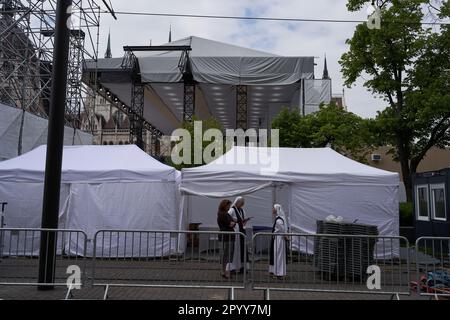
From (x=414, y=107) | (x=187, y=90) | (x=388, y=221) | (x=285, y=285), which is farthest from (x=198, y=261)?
(x=187, y=90)

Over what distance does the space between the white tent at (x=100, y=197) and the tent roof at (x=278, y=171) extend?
1.34 m

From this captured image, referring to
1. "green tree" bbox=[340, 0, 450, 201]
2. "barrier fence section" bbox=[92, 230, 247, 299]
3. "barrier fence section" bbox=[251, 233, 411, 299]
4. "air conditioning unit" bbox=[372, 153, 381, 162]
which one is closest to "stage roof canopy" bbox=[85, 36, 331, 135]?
"air conditioning unit" bbox=[372, 153, 381, 162]

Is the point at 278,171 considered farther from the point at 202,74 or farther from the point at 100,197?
the point at 202,74

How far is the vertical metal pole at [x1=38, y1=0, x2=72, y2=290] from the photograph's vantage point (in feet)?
25.7

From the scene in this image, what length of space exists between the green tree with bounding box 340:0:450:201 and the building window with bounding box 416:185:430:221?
360 cm

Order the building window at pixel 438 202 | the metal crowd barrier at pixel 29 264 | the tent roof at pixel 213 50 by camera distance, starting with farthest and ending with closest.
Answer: the tent roof at pixel 213 50
the building window at pixel 438 202
the metal crowd barrier at pixel 29 264

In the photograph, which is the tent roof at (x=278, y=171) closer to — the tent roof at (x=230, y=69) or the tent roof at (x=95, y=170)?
the tent roof at (x=95, y=170)

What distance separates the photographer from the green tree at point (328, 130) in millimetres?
21092

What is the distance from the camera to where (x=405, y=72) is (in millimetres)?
19984

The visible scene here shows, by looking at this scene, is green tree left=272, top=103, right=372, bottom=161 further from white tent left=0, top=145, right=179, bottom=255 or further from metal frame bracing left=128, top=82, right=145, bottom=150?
metal frame bracing left=128, top=82, right=145, bottom=150

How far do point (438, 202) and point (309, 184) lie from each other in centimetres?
508

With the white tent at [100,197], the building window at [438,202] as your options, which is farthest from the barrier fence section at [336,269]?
the building window at [438,202]
